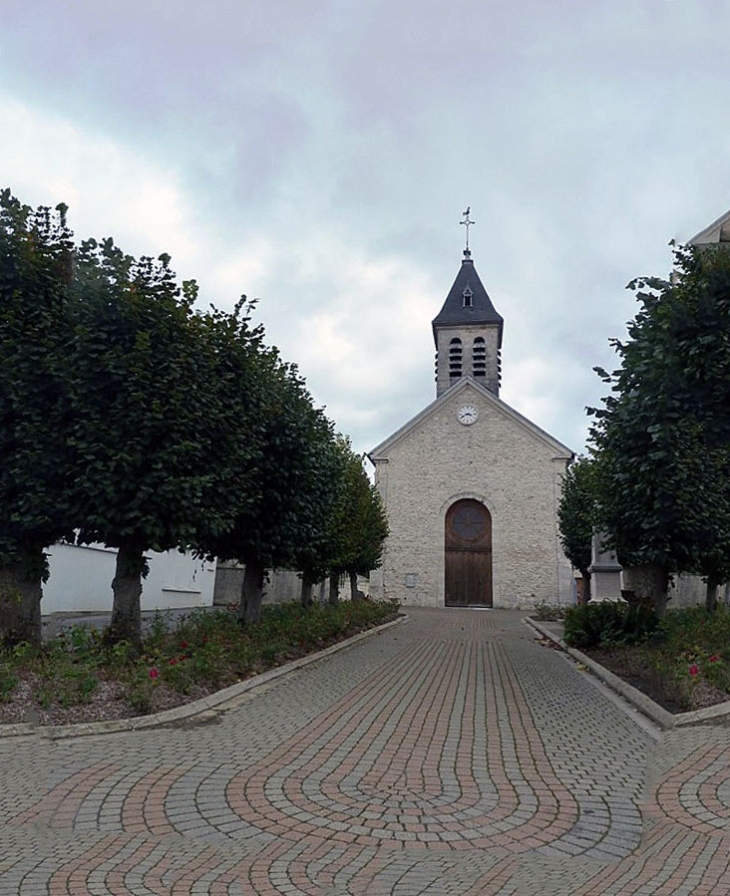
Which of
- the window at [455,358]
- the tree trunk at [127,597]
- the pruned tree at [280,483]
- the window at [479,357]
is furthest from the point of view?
the window at [455,358]

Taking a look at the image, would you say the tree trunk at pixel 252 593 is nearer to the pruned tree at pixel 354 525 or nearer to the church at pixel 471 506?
the pruned tree at pixel 354 525

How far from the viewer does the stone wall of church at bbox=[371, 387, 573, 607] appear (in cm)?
3456

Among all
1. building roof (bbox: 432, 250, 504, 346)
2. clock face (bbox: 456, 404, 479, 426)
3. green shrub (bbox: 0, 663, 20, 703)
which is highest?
building roof (bbox: 432, 250, 504, 346)

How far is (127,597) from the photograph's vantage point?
10.4m

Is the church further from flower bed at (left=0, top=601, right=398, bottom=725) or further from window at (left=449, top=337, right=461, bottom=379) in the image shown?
flower bed at (left=0, top=601, right=398, bottom=725)

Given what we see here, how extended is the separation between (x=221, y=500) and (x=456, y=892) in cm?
748

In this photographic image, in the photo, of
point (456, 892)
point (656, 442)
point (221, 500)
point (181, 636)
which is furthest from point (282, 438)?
point (456, 892)

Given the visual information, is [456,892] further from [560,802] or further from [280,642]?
[280,642]

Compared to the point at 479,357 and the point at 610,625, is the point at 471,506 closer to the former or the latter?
the point at 479,357

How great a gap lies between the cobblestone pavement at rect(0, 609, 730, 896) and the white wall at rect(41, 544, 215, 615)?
8.49 m

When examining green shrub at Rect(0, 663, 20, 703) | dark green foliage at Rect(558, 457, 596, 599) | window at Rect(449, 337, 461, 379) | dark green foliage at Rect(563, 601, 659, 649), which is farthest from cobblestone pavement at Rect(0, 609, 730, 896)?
window at Rect(449, 337, 461, 379)

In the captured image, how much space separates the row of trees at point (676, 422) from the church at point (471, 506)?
22.3m

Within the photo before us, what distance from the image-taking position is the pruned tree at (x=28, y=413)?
31.5 ft

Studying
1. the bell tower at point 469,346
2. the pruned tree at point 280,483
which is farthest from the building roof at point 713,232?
the bell tower at point 469,346
